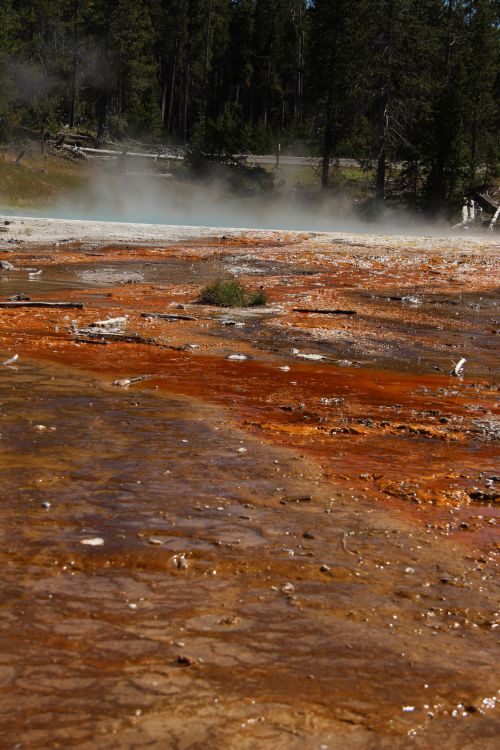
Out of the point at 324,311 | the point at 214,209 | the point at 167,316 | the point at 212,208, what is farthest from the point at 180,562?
the point at 212,208

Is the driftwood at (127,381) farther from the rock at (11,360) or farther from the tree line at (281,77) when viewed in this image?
the tree line at (281,77)

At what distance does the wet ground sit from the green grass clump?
13.1 ft

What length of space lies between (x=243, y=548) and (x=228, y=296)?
10.8 metres

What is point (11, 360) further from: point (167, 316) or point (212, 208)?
point (212, 208)

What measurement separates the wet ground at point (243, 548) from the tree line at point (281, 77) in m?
31.6

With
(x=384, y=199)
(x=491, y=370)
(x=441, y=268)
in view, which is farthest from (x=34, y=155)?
(x=491, y=370)

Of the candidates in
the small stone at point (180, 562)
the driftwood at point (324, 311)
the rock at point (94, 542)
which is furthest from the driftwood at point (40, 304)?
the small stone at point (180, 562)

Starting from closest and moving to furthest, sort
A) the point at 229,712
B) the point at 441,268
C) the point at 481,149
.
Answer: the point at 229,712, the point at 441,268, the point at 481,149

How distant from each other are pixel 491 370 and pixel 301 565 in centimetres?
718

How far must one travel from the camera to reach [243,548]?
4.83 metres

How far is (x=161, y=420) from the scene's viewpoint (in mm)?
7473

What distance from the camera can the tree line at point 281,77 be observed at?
4003cm

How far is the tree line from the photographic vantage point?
40.0 metres

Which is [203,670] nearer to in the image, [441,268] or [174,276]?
[174,276]
